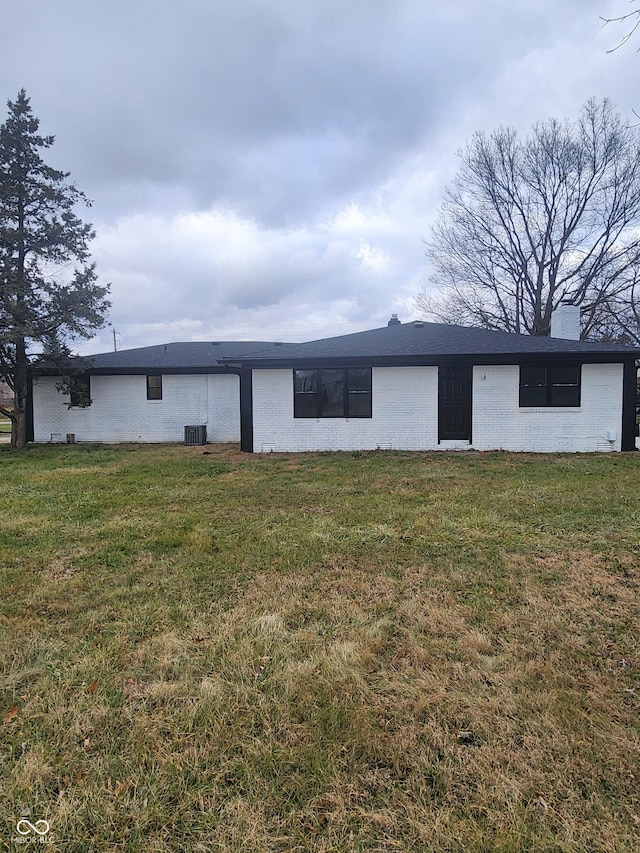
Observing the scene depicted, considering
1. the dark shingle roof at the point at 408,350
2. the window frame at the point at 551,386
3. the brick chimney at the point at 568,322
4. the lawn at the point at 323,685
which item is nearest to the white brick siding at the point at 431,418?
the window frame at the point at 551,386

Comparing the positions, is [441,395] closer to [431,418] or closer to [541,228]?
[431,418]

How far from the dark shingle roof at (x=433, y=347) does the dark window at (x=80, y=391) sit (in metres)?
6.52

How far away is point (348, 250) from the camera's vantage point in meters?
21.5

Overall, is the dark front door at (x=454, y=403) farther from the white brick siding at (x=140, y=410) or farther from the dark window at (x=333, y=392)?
the white brick siding at (x=140, y=410)

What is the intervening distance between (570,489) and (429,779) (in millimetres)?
6262

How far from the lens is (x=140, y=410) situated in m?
14.9

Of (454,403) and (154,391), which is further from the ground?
(154,391)

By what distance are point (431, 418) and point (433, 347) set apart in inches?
75.1

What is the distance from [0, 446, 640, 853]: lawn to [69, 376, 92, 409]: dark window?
403 inches

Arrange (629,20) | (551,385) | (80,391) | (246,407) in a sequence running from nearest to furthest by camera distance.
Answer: (629,20) < (551,385) < (246,407) < (80,391)

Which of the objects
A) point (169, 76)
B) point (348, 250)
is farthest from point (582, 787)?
point (348, 250)

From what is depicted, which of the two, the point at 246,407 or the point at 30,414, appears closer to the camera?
the point at 246,407

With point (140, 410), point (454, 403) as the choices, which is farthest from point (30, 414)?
point (454, 403)

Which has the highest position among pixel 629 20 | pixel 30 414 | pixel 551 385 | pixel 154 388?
pixel 629 20
